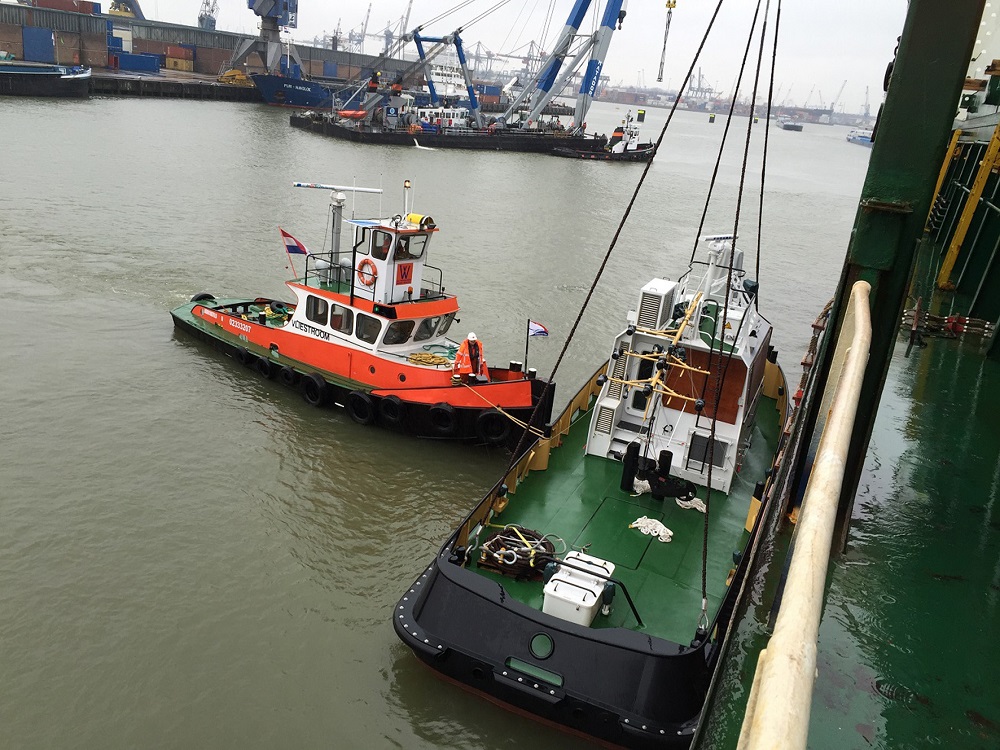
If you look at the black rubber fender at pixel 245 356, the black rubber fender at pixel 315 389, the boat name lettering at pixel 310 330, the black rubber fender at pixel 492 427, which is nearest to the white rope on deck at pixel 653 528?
the black rubber fender at pixel 492 427

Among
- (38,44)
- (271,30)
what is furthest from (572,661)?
(271,30)

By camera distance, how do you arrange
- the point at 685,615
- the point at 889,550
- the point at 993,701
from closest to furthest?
1. the point at 993,701
2. the point at 889,550
3. the point at 685,615

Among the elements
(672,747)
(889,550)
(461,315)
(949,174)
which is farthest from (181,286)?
(949,174)

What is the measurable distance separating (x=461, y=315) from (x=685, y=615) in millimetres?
14293

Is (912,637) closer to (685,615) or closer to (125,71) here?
(685,615)

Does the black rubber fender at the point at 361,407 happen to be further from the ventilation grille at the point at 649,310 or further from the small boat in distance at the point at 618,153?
the small boat in distance at the point at 618,153

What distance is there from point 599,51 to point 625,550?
63832mm

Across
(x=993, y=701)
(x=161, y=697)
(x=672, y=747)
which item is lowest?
(x=161, y=697)

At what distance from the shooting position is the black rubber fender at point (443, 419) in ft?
45.3

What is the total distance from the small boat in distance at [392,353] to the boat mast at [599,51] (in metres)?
55.7

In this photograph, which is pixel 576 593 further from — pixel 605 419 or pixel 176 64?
pixel 176 64

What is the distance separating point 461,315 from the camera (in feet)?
70.5

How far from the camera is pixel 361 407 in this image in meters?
14.4

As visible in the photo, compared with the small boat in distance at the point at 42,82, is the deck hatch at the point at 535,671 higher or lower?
lower
